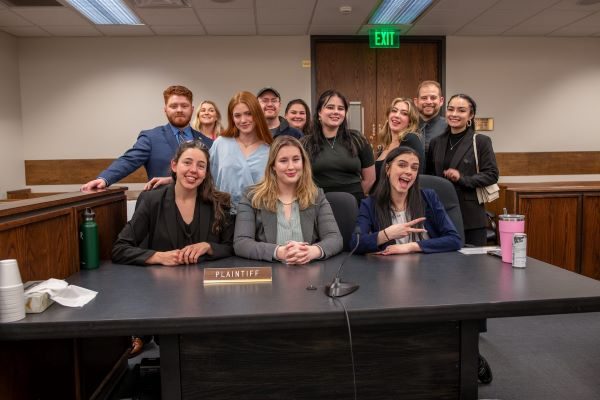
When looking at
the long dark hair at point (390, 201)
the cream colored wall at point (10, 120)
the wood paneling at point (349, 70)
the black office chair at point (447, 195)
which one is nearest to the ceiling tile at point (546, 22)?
the wood paneling at point (349, 70)

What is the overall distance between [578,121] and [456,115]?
14.6 ft

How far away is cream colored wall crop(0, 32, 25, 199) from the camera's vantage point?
5.48m

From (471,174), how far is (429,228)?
3.04ft

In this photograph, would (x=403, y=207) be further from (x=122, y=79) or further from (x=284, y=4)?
(x=122, y=79)

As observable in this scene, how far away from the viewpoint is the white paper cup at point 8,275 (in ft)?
4.25

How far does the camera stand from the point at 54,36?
228 inches

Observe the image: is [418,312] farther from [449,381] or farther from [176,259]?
[176,259]

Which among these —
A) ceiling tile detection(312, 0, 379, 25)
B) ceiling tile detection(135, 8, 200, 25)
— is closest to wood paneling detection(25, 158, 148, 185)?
ceiling tile detection(135, 8, 200, 25)

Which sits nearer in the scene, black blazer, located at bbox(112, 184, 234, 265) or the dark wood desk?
the dark wood desk

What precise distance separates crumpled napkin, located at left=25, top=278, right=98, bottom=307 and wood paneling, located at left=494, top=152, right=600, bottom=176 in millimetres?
5874

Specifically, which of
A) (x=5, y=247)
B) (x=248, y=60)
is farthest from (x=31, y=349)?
(x=248, y=60)

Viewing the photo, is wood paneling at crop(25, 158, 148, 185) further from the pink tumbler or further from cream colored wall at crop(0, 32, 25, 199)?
the pink tumbler

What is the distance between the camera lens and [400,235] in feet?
6.89

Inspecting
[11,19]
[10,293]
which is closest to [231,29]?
[11,19]
